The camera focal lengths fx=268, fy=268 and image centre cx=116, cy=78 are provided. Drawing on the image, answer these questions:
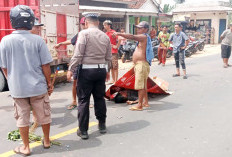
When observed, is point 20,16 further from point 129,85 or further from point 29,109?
point 129,85

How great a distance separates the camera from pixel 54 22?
752 cm

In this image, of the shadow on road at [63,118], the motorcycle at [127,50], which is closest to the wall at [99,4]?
the motorcycle at [127,50]

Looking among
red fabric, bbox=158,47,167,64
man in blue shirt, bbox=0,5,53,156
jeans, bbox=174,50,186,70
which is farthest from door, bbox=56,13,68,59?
red fabric, bbox=158,47,167,64

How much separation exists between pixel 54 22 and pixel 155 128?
14.8 feet

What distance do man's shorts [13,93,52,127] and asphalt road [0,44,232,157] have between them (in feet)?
1.58

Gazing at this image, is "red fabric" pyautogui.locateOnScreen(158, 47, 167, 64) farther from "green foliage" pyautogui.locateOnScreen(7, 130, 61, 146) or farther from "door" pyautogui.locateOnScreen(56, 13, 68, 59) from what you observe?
"green foliage" pyautogui.locateOnScreen(7, 130, 61, 146)

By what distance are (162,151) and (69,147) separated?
51.5 inches

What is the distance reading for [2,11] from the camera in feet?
25.2

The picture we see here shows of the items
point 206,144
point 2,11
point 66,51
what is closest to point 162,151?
point 206,144

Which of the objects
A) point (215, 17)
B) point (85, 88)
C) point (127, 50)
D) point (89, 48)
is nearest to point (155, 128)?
point (85, 88)

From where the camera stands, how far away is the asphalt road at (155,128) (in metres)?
3.69

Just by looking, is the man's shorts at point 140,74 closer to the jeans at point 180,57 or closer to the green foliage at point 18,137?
the green foliage at point 18,137

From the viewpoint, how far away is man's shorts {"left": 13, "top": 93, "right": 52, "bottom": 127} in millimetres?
3455

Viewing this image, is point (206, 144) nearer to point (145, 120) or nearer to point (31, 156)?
point (145, 120)
